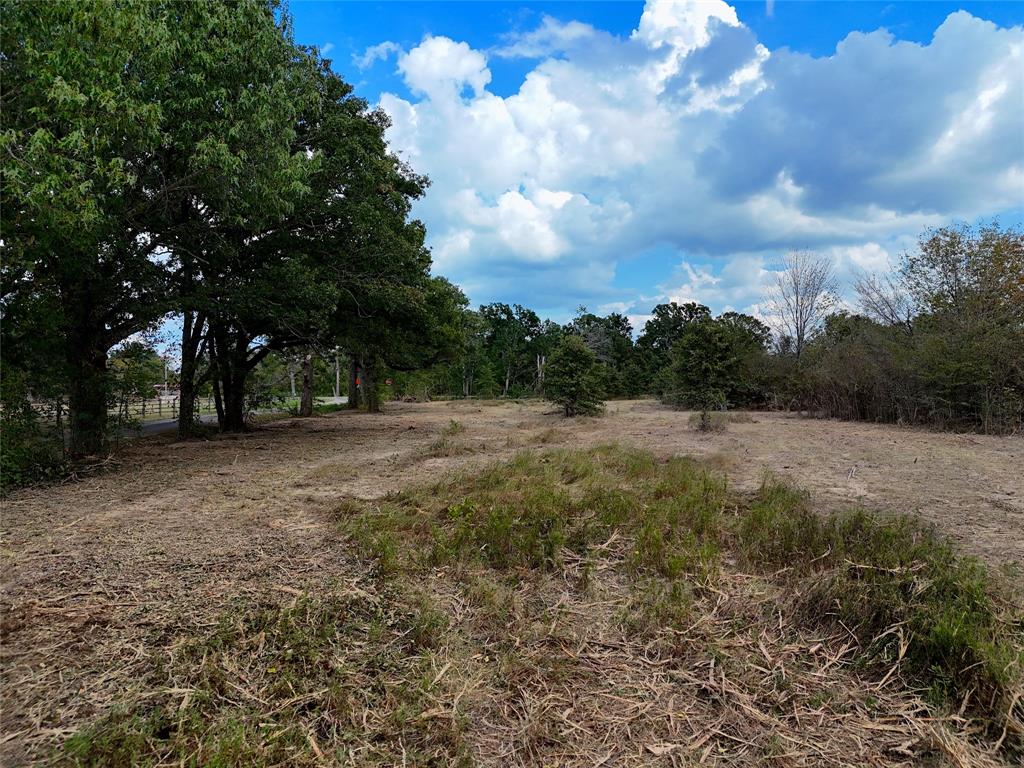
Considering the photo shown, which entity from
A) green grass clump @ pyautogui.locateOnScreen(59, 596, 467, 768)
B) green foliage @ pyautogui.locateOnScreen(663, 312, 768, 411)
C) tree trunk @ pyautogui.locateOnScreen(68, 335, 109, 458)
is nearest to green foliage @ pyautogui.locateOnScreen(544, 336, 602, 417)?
green foliage @ pyautogui.locateOnScreen(663, 312, 768, 411)

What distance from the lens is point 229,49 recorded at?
17.2 ft

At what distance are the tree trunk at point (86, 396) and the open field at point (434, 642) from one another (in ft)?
7.14

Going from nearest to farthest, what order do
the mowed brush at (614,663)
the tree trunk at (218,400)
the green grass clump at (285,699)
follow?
the green grass clump at (285,699), the mowed brush at (614,663), the tree trunk at (218,400)

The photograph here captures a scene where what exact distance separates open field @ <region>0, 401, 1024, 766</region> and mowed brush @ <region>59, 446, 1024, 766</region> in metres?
0.01

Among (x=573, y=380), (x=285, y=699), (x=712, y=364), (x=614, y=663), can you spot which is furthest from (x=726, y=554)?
(x=573, y=380)

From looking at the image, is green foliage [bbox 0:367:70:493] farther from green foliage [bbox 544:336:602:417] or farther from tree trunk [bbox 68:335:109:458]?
green foliage [bbox 544:336:602:417]

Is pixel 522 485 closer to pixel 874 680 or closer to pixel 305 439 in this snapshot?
pixel 874 680

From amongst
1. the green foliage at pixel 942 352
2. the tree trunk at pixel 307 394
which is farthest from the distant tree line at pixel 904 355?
the tree trunk at pixel 307 394

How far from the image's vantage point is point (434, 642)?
254 cm

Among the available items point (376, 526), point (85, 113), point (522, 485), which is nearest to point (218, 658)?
point (376, 526)

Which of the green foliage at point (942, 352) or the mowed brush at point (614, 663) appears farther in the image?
the green foliage at point (942, 352)

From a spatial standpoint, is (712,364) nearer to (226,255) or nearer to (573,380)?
(573,380)

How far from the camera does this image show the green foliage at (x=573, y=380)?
Result: 1623 centimetres

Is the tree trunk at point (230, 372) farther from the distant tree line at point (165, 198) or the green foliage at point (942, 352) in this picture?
the green foliage at point (942, 352)
